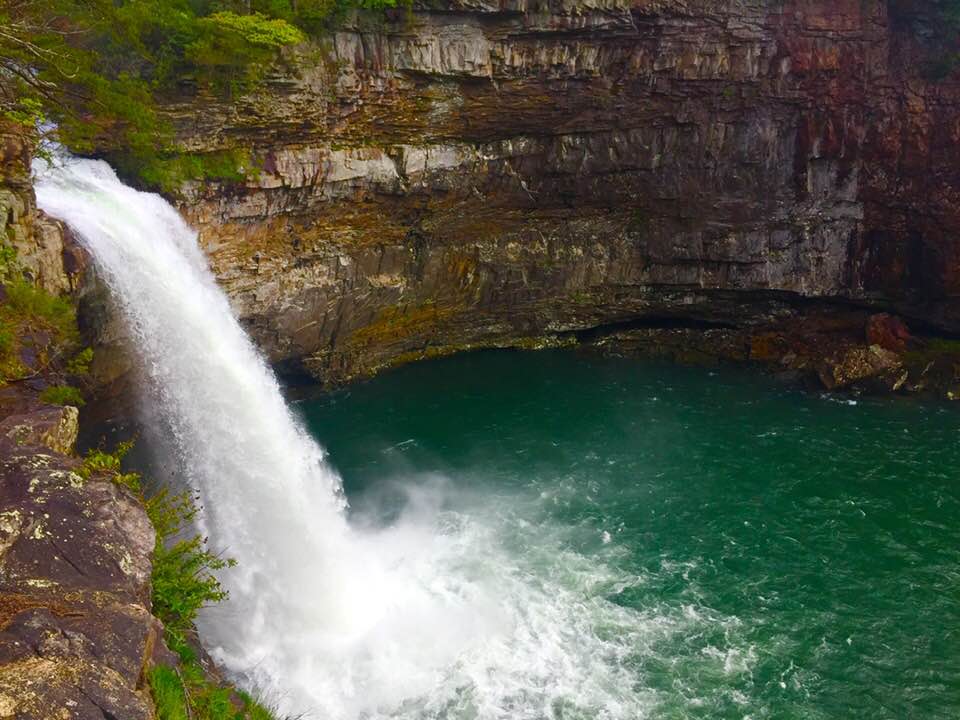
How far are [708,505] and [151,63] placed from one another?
22.7m

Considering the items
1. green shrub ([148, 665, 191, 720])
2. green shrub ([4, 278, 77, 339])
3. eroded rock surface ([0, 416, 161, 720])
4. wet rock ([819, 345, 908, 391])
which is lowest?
wet rock ([819, 345, 908, 391])

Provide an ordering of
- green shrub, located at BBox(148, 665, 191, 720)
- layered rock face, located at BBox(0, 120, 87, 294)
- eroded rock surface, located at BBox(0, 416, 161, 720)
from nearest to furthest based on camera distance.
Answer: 1. eroded rock surface, located at BBox(0, 416, 161, 720)
2. green shrub, located at BBox(148, 665, 191, 720)
3. layered rock face, located at BBox(0, 120, 87, 294)

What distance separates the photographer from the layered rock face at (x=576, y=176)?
25.9m

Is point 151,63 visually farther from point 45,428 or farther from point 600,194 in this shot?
point 600,194

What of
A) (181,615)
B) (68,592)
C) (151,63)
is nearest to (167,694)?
(68,592)

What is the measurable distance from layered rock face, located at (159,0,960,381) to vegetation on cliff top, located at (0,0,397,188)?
77 cm

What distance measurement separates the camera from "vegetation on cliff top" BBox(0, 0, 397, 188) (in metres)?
21.2

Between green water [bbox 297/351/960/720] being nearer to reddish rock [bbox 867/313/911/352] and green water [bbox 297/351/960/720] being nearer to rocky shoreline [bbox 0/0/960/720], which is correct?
rocky shoreline [bbox 0/0/960/720]

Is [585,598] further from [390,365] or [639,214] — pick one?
[639,214]

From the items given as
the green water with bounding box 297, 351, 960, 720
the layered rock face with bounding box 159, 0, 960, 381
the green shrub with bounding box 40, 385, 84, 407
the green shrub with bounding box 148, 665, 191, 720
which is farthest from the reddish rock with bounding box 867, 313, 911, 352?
the green shrub with bounding box 148, 665, 191, 720

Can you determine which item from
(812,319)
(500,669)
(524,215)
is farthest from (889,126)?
(500,669)

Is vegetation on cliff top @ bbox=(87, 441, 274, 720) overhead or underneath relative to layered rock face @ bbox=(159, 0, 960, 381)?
underneath

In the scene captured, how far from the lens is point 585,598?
62.5ft

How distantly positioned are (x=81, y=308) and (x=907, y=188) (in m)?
31.4
